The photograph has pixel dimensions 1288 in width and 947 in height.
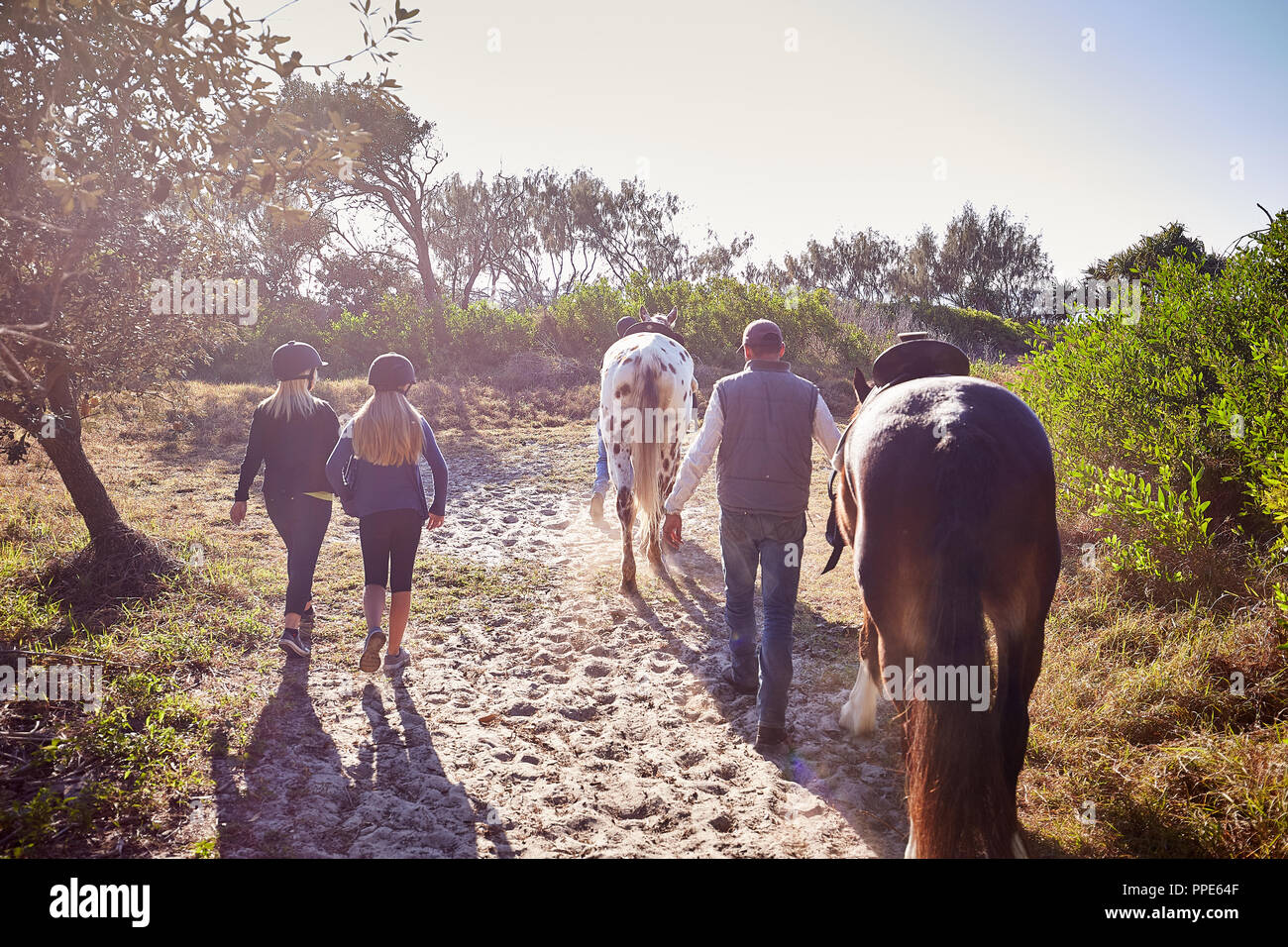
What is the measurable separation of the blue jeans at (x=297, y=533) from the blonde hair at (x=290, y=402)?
1.83ft

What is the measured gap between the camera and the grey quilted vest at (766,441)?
3963 mm

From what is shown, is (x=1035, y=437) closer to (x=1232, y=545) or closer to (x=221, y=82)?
(x=1232, y=545)

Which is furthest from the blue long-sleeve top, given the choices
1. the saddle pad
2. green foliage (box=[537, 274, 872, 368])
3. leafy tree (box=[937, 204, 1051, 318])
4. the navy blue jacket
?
leafy tree (box=[937, 204, 1051, 318])

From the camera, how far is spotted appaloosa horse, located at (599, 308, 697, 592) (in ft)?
19.9

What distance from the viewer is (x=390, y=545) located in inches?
174

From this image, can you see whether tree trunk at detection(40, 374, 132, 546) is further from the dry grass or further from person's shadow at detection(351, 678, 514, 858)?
person's shadow at detection(351, 678, 514, 858)

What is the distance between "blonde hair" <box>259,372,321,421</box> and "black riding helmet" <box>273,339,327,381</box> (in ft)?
0.14

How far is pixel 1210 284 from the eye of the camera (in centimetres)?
525

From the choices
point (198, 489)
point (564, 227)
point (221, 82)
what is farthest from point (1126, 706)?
point (564, 227)

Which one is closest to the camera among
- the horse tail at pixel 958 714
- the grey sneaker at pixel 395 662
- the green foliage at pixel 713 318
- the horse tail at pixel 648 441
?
the horse tail at pixel 958 714

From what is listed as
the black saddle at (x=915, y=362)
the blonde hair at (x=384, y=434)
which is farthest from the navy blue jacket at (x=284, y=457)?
the black saddle at (x=915, y=362)

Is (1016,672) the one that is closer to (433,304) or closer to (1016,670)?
(1016,670)

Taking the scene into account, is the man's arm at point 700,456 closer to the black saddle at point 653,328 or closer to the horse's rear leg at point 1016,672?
the horse's rear leg at point 1016,672

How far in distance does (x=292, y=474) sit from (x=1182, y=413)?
6310 mm
